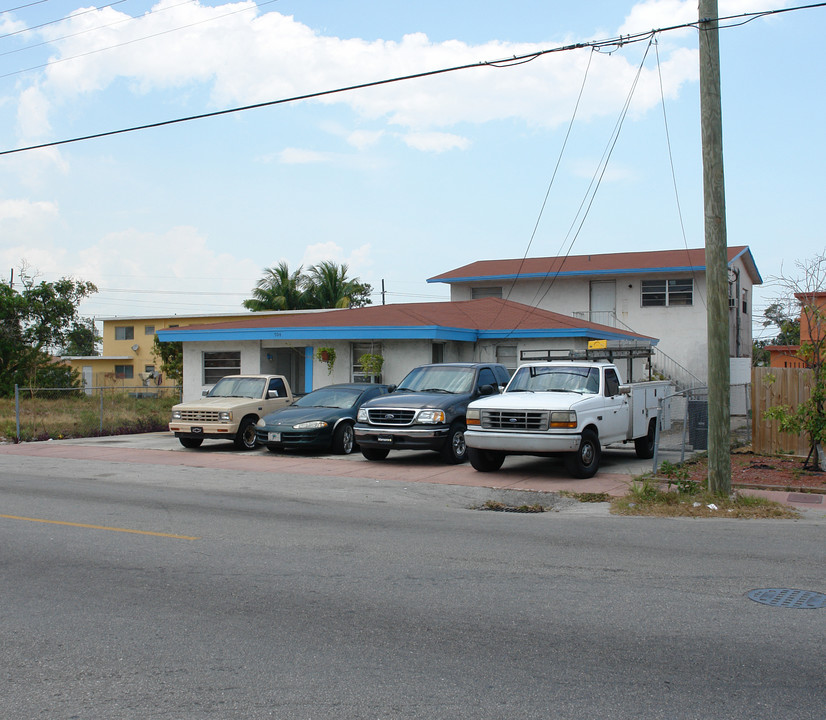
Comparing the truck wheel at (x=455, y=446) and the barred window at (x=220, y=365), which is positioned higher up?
the barred window at (x=220, y=365)

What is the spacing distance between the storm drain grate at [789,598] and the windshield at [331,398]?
12.7m

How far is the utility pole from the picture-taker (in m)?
11.4

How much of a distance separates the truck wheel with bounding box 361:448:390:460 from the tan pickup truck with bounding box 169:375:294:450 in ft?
11.9

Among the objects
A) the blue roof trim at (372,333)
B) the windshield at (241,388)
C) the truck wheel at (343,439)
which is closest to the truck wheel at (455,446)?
the truck wheel at (343,439)

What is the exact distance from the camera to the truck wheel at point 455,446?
16.0 metres

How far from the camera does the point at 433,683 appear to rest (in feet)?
15.3

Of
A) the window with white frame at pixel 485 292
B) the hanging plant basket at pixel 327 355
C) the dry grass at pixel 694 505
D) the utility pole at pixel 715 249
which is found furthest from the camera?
the window with white frame at pixel 485 292

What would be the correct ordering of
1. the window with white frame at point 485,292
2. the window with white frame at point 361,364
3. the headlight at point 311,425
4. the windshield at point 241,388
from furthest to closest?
the window with white frame at point 485,292
the window with white frame at point 361,364
the windshield at point 241,388
the headlight at point 311,425

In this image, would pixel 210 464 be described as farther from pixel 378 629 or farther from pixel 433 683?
pixel 433 683

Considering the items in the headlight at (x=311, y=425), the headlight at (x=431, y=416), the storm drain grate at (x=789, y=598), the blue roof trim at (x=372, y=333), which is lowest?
the storm drain grate at (x=789, y=598)

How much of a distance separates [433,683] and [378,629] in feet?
3.44

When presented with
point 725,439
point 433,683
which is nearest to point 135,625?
point 433,683

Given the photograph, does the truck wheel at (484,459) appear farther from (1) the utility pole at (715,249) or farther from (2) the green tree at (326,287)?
(2) the green tree at (326,287)

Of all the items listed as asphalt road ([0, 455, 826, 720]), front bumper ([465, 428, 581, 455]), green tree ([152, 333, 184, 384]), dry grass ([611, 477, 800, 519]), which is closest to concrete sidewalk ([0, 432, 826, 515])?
front bumper ([465, 428, 581, 455])
